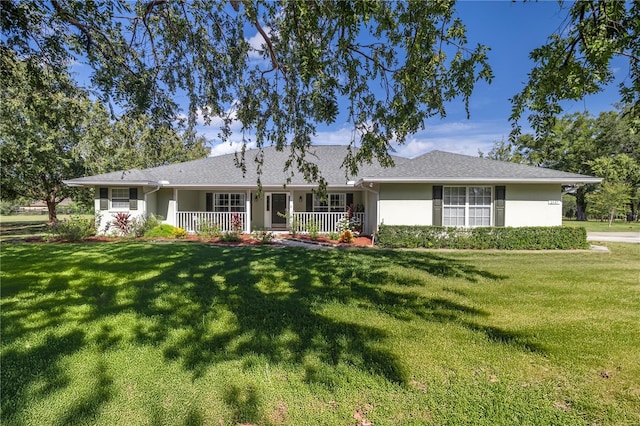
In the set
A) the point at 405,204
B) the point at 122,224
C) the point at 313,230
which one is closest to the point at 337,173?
the point at 313,230

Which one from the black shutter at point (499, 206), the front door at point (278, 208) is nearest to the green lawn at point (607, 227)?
the black shutter at point (499, 206)

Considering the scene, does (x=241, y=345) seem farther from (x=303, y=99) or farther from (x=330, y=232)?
(x=330, y=232)

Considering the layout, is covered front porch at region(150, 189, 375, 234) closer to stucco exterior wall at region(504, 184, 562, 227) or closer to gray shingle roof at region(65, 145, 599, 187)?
gray shingle roof at region(65, 145, 599, 187)

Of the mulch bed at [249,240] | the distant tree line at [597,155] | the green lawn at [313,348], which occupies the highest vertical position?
the distant tree line at [597,155]

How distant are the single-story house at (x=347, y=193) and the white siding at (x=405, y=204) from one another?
0.04 meters

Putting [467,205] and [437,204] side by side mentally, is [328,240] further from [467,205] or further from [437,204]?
[467,205]

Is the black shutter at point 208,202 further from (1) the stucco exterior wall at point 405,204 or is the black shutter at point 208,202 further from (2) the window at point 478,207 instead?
(2) the window at point 478,207

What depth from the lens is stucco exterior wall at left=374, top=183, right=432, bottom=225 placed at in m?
12.4

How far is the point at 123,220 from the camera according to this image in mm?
14586

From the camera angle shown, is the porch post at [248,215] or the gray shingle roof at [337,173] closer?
the gray shingle roof at [337,173]

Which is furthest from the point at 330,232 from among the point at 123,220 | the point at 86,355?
the point at 86,355

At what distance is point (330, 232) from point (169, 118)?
10.1m

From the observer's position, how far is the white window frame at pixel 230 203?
57.1ft

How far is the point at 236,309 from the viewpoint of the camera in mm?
4777
